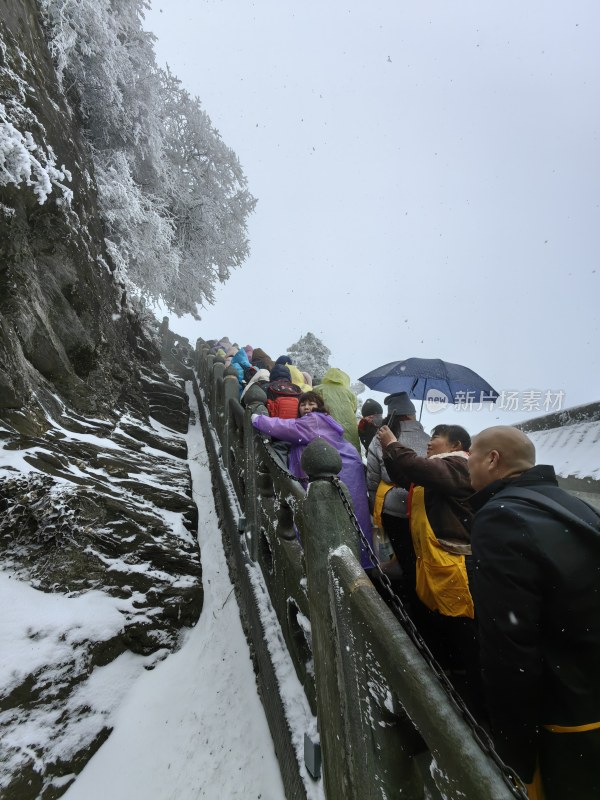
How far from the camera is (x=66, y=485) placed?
3711 millimetres

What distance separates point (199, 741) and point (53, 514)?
2.06 m

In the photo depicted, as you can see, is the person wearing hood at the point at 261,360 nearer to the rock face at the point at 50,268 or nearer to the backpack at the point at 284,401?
the rock face at the point at 50,268

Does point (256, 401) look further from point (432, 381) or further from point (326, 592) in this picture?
point (326, 592)

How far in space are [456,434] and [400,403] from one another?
0.60 meters

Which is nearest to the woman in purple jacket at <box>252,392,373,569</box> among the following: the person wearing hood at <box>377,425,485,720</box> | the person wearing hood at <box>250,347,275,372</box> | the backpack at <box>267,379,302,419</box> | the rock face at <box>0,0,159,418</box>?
the person wearing hood at <box>377,425,485,720</box>

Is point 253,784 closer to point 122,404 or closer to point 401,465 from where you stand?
point 401,465

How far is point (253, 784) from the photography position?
105 inches

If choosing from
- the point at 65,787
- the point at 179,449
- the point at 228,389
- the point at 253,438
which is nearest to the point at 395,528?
the point at 253,438

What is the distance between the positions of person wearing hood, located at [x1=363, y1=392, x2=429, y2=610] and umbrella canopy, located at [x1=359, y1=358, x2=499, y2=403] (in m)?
1.59

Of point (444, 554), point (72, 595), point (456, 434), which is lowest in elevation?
point (72, 595)

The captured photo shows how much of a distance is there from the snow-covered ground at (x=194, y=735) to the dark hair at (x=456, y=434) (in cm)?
250

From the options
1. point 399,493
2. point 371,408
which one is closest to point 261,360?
point 371,408

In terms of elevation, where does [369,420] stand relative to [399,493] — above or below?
above

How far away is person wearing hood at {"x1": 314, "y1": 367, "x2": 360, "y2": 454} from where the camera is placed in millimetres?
4258
